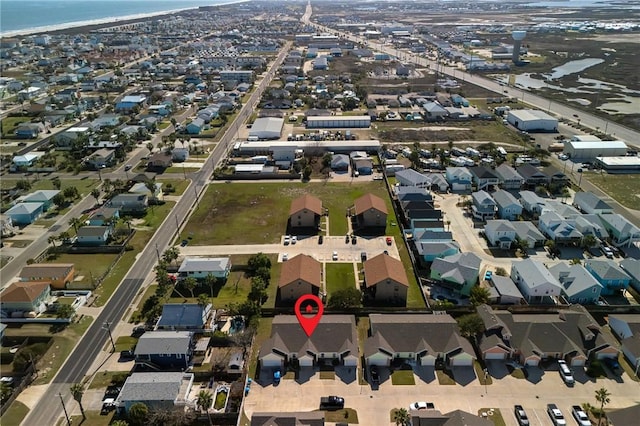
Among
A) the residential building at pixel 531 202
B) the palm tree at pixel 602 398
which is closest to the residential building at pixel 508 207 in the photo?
the residential building at pixel 531 202

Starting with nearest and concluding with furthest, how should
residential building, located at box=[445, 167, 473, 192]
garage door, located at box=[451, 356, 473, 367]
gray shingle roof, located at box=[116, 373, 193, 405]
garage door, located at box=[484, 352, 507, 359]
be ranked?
1. gray shingle roof, located at box=[116, 373, 193, 405]
2. garage door, located at box=[451, 356, 473, 367]
3. garage door, located at box=[484, 352, 507, 359]
4. residential building, located at box=[445, 167, 473, 192]

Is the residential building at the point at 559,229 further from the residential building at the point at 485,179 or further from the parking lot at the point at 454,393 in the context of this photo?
the parking lot at the point at 454,393

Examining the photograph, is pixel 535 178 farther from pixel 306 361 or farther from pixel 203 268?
pixel 203 268

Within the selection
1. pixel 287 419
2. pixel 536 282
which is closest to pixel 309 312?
pixel 287 419

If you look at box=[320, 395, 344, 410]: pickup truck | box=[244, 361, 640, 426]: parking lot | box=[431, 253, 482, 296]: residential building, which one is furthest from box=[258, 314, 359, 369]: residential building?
box=[431, 253, 482, 296]: residential building

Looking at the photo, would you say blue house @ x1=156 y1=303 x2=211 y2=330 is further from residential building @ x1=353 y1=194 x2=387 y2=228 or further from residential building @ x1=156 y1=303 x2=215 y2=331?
residential building @ x1=353 y1=194 x2=387 y2=228

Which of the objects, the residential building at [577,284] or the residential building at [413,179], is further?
the residential building at [413,179]
